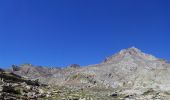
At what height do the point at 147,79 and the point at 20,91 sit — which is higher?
the point at 147,79

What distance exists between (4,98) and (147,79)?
535 ft

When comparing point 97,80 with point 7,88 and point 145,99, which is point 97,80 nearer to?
point 145,99

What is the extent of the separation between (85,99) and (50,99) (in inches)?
267

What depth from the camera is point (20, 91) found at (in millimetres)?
53375

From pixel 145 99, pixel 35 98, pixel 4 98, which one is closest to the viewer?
pixel 4 98

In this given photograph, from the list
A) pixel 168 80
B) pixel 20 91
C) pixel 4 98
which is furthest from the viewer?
pixel 168 80

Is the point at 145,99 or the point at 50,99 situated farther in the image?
the point at 145,99

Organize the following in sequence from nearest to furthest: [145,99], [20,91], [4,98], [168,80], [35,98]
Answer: [4,98]
[35,98]
[20,91]
[145,99]
[168,80]

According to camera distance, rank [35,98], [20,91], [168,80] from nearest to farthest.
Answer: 1. [35,98]
2. [20,91]
3. [168,80]

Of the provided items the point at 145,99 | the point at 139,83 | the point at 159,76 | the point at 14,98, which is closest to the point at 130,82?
the point at 139,83

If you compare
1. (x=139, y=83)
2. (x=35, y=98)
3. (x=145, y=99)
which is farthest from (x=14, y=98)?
(x=139, y=83)

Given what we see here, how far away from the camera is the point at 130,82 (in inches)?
7682

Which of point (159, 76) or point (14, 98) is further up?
point (159, 76)

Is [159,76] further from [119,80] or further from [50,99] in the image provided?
[50,99]
